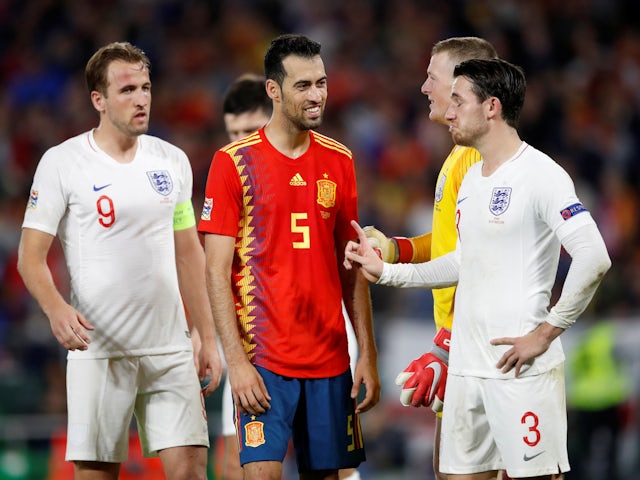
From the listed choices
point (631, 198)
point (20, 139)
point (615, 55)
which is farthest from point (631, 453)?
point (20, 139)

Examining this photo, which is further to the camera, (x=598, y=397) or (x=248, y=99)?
(x=598, y=397)

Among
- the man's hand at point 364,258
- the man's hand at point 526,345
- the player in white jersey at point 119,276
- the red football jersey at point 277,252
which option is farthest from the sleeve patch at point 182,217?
the man's hand at point 526,345

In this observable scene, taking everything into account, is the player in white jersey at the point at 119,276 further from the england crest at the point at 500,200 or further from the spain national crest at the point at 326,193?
the england crest at the point at 500,200

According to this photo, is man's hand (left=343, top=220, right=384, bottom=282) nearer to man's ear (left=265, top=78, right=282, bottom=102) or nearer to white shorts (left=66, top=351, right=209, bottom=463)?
man's ear (left=265, top=78, right=282, bottom=102)

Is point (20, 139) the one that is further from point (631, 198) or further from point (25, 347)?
point (631, 198)

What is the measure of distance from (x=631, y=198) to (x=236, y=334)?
8170mm

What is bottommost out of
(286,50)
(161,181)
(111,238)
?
(111,238)

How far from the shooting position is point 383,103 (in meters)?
13.1

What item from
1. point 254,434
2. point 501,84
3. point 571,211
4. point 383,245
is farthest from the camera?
point 383,245

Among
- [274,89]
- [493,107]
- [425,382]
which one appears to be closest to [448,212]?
[493,107]

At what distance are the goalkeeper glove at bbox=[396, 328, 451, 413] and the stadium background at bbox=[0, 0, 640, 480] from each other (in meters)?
4.68

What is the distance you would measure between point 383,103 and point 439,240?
7742 millimetres

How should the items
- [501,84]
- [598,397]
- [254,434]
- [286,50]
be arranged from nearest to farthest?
[501,84] → [254,434] → [286,50] → [598,397]

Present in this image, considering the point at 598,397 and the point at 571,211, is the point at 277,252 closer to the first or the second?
the point at 571,211
